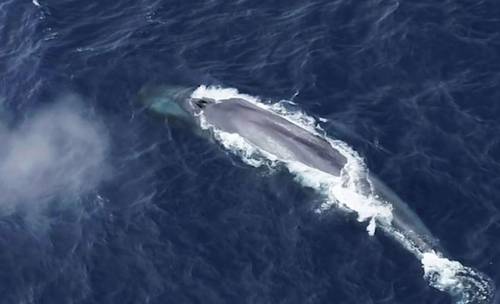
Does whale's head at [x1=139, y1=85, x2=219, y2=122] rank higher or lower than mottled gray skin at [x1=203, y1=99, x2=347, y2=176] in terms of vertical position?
higher

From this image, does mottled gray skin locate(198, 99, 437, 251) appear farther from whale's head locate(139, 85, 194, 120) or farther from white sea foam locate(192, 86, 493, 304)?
whale's head locate(139, 85, 194, 120)

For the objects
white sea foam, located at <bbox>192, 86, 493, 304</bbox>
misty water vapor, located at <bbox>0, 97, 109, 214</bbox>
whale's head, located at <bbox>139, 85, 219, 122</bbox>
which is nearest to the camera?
white sea foam, located at <bbox>192, 86, 493, 304</bbox>

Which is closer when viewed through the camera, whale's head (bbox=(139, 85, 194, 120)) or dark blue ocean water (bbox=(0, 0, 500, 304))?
dark blue ocean water (bbox=(0, 0, 500, 304))

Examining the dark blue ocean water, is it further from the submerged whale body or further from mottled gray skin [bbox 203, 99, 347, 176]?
mottled gray skin [bbox 203, 99, 347, 176]

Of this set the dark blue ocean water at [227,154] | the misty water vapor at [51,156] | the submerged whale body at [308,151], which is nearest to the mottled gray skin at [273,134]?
the submerged whale body at [308,151]

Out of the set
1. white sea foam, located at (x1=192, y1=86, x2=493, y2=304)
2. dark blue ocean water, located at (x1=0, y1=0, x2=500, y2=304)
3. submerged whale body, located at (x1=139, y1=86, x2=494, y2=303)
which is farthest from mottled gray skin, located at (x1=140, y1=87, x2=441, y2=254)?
dark blue ocean water, located at (x1=0, y1=0, x2=500, y2=304)

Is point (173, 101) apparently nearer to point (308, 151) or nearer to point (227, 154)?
point (227, 154)

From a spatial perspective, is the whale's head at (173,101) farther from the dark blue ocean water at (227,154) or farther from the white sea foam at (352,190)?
the white sea foam at (352,190)

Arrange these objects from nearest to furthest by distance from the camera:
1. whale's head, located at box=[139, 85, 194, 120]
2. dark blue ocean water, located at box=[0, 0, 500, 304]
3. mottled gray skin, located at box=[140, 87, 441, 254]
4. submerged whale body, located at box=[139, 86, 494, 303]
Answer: submerged whale body, located at box=[139, 86, 494, 303], dark blue ocean water, located at box=[0, 0, 500, 304], mottled gray skin, located at box=[140, 87, 441, 254], whale's head, located at box=[139, 85, 194, 120]
